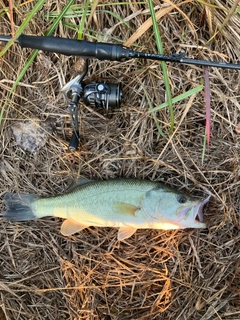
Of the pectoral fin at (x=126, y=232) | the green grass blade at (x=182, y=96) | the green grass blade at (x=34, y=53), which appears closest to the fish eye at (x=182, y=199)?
the pectoral fin at (x=126, y=232)

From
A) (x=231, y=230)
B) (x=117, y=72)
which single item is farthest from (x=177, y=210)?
(x=117, y=72)

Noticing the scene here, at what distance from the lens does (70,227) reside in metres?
3.18

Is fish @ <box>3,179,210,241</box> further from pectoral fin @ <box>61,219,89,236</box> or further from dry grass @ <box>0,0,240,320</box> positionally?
dry grass @ <box>0,0,240,320</box>

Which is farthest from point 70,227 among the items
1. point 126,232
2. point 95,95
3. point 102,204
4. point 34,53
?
point 34,53

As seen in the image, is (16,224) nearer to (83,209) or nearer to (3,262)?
(3,262)

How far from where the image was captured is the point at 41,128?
11.0 feet

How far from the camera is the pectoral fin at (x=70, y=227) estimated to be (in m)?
3.16

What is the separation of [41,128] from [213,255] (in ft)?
6.33

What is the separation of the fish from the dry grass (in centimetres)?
18

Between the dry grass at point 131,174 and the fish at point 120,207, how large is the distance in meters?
0.18

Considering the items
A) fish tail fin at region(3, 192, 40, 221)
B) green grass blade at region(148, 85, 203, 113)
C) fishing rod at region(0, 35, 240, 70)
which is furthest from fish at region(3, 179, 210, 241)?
fishing rod at region(0, 35, 240, 70)

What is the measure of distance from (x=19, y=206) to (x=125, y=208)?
3.25ft

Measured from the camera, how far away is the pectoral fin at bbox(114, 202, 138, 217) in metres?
3.01

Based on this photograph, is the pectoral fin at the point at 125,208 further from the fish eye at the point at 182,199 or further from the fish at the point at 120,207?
the fish eye at the point at 182,199
